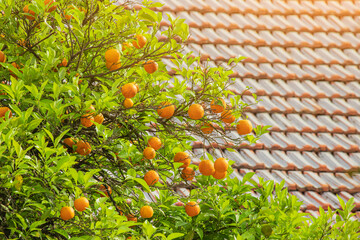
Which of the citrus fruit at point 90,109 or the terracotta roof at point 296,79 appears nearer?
the citrus fruit at point 90,109

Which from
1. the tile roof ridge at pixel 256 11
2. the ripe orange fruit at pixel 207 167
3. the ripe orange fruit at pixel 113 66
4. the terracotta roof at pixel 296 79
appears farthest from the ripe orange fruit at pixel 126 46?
the tile roof ridge at pixel 256 11

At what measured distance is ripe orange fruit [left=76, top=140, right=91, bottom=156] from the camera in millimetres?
1942

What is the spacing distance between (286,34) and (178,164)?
3562mm

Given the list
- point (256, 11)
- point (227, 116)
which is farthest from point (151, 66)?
point (256, 11)

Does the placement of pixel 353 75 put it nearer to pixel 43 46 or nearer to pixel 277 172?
pixel 277 172

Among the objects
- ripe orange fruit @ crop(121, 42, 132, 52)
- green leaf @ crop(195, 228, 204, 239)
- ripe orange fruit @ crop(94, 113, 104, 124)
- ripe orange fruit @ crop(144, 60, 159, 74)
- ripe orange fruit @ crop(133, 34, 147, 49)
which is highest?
ripe orange fruit @ crop(121, 42, 132, 52)

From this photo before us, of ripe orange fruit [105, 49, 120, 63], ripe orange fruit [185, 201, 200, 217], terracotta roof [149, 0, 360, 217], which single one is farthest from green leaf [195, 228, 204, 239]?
terracotta roof [149, 0, 360, 217]

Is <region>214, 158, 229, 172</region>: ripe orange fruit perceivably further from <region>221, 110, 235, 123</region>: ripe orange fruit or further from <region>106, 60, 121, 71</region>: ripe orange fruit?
<region>106, 60, 121, 71</region>: ripe orange fruit

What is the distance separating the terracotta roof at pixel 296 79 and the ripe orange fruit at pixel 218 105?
1651mm

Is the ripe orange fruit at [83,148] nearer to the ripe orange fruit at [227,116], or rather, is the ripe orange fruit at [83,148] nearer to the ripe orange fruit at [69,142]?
the ripe orange fruit at [69,142]

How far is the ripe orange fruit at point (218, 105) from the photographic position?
2.14m

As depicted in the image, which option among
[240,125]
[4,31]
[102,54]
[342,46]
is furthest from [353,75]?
[4,31]

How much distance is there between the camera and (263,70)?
15.8 ft

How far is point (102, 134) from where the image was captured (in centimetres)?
190
